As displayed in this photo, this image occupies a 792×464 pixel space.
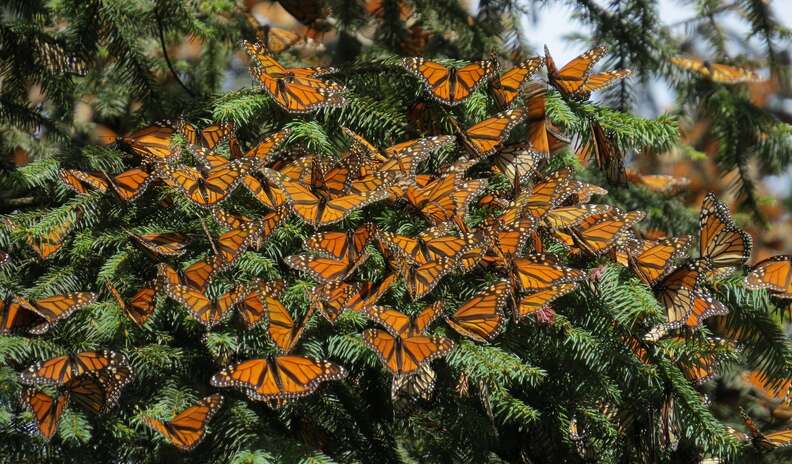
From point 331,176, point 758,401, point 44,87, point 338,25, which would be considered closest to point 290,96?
point 331,176

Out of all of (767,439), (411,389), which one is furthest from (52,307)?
(767,439)

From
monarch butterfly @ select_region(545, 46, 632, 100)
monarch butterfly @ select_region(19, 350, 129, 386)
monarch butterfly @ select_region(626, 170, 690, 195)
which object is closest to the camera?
monarch butterfly @ select_region(19, 350, 129, 386)

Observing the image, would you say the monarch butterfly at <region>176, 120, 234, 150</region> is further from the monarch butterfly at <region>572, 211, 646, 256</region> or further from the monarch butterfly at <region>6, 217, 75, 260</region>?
the monarch butterfly at <region>572, 211, 646, 256</region>

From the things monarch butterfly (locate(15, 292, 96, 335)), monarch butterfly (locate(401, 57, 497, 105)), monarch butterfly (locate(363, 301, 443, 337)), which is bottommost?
monarch butterfly (locate(15, 292, 96, 335))

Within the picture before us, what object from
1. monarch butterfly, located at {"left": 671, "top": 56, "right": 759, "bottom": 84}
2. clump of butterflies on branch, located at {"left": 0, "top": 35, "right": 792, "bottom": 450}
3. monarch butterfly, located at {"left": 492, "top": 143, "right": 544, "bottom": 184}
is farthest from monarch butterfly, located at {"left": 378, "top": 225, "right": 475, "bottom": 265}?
monarch butterfly, located at {"left": 671, "top": 56, "right": 759, "bottom": 84}

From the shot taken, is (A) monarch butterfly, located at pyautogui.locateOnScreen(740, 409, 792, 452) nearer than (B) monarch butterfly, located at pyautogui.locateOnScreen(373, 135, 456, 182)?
No

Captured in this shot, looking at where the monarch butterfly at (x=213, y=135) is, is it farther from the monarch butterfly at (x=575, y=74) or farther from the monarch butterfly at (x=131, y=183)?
the monarch butterfly at (x=575, y=74)

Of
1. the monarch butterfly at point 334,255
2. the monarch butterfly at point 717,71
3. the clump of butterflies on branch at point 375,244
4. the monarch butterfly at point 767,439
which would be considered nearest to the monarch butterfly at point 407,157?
the clump of butterflies on branch at point 375,244

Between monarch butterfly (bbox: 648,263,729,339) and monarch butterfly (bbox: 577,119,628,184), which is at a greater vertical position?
monarch butterfly (bbox: 577,119,628,184)
